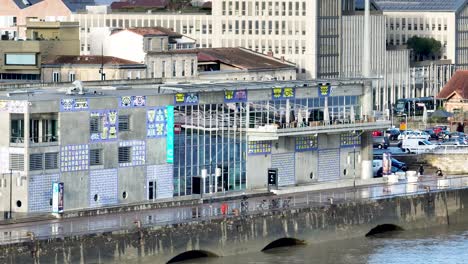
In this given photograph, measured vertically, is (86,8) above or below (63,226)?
above

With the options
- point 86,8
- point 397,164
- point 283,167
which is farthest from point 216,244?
point 86,8

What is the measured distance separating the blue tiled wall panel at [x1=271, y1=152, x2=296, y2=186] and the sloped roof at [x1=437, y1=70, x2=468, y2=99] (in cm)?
6870

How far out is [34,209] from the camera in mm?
98812

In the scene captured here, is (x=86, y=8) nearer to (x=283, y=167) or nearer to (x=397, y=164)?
(x=397, y=164)

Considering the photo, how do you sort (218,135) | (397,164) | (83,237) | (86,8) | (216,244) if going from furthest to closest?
1. (86,8)
2. (397,164)
3. (218,135)
4. (216,244)
5. (83,237)

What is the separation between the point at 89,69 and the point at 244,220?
1756 inches

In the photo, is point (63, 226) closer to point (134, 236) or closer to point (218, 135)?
point (134, 236)

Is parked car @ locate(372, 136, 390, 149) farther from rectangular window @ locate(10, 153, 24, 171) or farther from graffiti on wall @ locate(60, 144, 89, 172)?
rectangular window @ locate(10, 153, 24, 171)

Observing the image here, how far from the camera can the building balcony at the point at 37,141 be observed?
99188 millimetres

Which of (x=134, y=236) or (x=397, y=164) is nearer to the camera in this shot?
(x=134, y=236)

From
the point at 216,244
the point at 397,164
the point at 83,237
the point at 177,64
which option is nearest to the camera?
the point at 83,237

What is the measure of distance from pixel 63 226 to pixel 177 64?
54476 millimetres

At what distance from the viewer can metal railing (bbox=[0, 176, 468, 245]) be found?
9469 centimetres

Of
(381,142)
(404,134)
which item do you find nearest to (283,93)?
(381,142)
